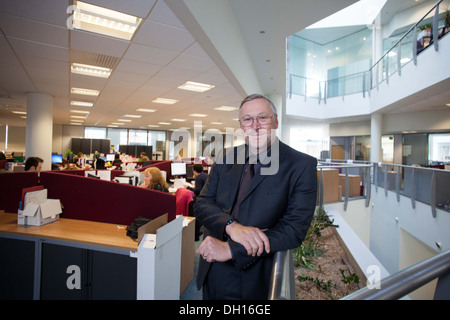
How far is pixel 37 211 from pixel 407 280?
9.46 feet

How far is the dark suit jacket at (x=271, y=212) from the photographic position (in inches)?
35.8

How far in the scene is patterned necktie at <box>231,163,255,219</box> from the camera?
1.05 metres

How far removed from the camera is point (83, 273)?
6.60 ft

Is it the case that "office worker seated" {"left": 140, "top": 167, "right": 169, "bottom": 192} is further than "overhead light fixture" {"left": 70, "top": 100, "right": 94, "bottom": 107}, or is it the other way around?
"overhead light fixture" {"left": 70, "top": 100, "right": 94, "bottom": 107}

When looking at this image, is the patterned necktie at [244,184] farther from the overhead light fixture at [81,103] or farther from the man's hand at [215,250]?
the overhead light fixture at [81,103]

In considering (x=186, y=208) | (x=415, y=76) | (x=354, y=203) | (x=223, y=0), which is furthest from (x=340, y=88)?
(x=186, y=208)

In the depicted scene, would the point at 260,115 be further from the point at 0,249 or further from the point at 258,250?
the point at 0,249

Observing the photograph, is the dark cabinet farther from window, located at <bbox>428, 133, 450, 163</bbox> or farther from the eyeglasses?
window, located at <bbox>428, 133, 450, 163</bbox>

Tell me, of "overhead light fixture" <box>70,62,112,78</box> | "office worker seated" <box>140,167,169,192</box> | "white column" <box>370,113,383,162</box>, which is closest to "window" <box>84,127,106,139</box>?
"overhead light fixture" <box>70,62,112,78</box>

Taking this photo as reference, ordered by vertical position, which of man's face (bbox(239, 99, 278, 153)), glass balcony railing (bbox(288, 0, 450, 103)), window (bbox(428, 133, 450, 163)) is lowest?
man's face (bbox(239, 99, 278, 153))

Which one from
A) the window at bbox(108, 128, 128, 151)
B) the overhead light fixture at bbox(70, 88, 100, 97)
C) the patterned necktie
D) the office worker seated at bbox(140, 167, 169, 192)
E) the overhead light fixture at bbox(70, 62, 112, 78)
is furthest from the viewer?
the window at bbox(108, 128, 128, 151)

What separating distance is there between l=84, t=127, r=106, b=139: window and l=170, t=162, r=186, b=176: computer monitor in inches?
448

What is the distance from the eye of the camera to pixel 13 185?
2.75m

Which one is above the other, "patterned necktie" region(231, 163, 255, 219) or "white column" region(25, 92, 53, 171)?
"white column" region(25, 92, 53, 171)
